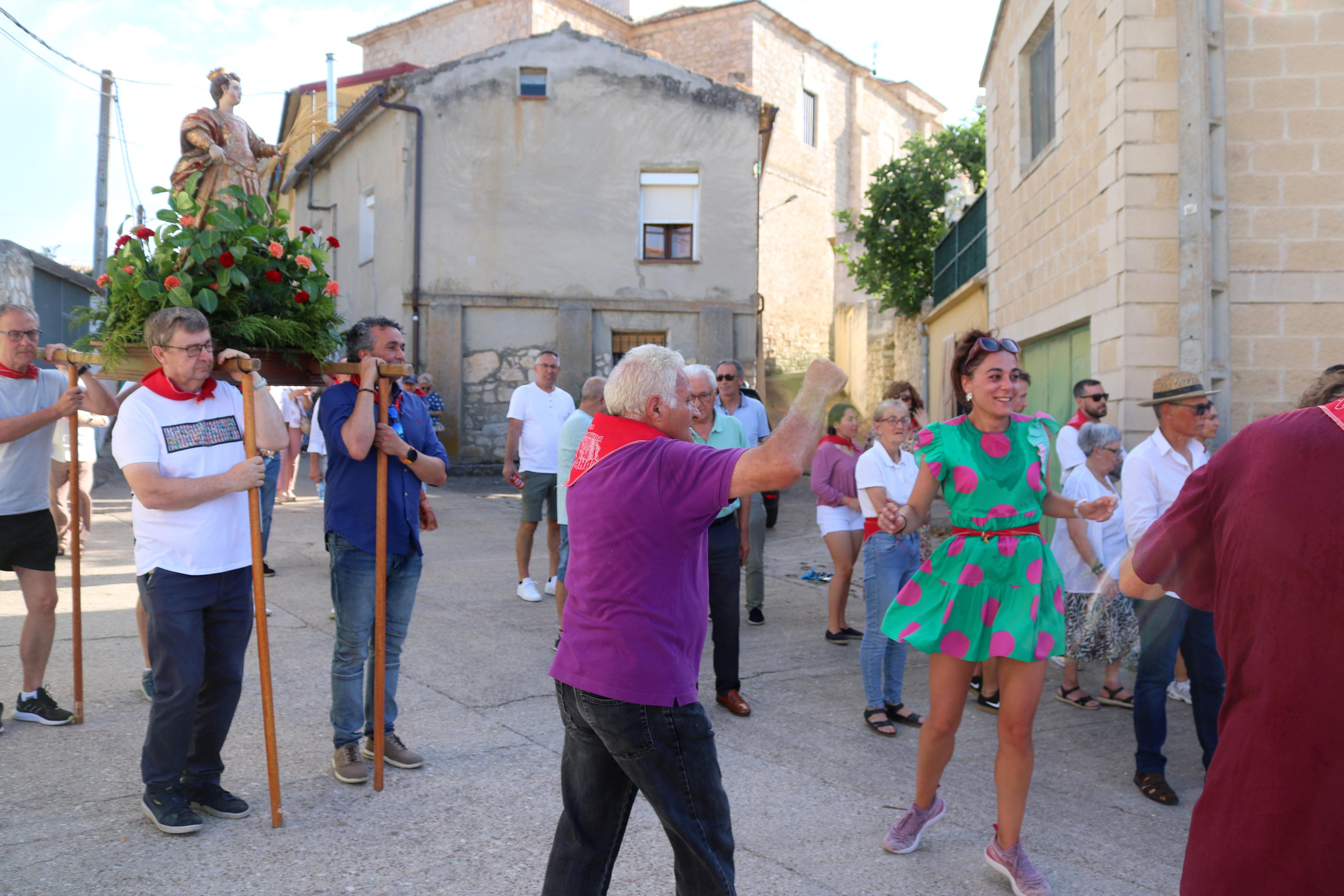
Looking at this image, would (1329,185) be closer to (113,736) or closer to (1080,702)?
(1080,702)

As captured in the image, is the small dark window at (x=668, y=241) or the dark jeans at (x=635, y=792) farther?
the small dark window at (x=668, y=241)

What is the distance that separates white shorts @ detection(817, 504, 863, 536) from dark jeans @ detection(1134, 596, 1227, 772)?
2.47 m

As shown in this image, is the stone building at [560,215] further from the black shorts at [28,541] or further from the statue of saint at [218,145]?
the black shorts at [28,541]

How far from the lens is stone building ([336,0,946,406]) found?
30812 mm

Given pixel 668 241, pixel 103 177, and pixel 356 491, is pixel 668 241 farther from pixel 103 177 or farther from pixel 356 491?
pixel 356 491

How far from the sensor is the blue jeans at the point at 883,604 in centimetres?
514

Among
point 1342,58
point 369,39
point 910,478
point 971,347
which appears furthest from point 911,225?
point 369,39

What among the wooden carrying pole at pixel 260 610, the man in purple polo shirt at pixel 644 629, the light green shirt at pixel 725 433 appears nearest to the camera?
the man in purple polo shirt at pixel 644 629

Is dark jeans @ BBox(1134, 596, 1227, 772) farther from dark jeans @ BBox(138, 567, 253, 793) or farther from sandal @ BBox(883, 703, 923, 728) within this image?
dark jeans @ BBox(138, 567, 253, 793)

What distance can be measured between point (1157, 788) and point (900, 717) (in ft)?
4.24

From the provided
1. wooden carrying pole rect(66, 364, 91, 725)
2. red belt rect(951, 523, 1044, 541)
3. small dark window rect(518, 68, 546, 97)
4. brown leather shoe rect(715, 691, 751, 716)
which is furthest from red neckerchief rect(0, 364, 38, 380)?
small dark window rect(518, 68, 546, 97)

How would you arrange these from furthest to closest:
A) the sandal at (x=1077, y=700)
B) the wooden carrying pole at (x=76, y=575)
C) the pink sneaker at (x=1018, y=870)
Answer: the sandal at (x=1077, y=700), the wooden carrying pole at (x=76, y=575), the pink sneaker at (x=1018, y=870)

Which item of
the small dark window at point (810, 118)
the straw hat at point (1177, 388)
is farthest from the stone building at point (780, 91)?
the straw hat at point (1177, 388)

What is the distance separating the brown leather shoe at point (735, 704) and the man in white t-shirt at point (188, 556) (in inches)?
95.0
